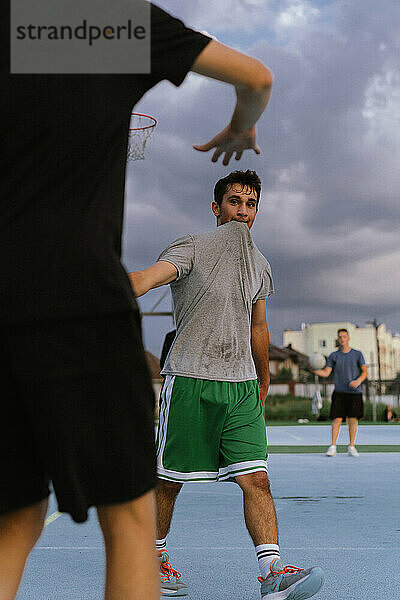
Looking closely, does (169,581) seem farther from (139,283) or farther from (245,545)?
(139,283)

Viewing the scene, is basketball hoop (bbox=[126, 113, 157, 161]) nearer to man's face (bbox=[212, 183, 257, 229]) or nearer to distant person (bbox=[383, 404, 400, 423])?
man's face (bbox=[212, 183, 257, 229])

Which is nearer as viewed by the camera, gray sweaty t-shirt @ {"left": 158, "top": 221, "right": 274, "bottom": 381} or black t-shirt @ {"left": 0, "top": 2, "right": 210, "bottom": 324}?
black t-shirt @ {"left": 0, "top": 2, "right": 210, "bottom": 324}

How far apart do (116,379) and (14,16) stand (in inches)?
27.9

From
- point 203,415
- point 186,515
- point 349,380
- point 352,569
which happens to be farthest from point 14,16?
point 349,380

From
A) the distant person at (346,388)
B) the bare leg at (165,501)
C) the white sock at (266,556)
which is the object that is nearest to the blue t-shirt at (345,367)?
the distant person at (346,388)

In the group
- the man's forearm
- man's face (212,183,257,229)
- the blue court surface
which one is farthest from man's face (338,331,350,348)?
the man's forearm

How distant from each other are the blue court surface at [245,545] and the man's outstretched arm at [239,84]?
2.17 m

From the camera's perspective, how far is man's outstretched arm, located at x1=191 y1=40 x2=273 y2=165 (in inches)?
56.8

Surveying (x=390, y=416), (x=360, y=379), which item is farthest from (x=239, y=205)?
(x=390, y=416)

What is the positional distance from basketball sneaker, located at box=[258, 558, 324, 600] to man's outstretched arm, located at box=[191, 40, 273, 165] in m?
1.74

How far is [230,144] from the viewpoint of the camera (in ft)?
5.58

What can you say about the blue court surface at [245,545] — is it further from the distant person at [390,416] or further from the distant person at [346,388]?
the distant person at [390,416]

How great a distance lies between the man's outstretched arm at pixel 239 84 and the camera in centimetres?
144

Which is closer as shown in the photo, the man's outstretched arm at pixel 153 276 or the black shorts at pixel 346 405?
the man's outstretched arm at pixel 153 276
